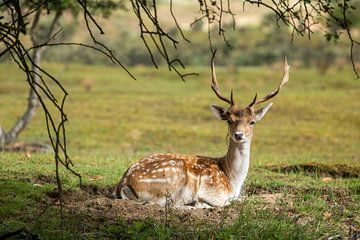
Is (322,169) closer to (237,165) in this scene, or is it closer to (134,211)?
(237,165)

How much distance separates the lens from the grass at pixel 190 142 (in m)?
7.50

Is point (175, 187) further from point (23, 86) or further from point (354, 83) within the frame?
point (354, 83)

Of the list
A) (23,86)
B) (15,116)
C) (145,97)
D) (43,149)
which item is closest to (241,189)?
(43,149)

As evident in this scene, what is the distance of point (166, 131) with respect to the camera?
922 inches

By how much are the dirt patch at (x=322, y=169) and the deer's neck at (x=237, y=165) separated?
9.07 ft

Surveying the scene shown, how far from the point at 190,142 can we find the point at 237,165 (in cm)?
1258

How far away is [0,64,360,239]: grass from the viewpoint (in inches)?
295

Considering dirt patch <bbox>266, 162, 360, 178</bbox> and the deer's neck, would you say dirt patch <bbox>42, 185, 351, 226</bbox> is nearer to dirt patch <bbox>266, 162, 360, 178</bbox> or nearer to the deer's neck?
the deer's neck

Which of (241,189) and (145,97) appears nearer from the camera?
(241,189)

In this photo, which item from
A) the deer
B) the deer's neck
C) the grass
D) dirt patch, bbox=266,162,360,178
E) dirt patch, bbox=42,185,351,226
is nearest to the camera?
the grass

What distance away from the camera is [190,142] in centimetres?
2227

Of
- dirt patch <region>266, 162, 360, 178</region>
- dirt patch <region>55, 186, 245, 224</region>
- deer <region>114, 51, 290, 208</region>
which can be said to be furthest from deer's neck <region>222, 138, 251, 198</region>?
dirt patch <region>266, 162, 360, 178</region>

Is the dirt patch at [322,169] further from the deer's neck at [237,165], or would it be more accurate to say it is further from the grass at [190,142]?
the deer's neck at [237,165]

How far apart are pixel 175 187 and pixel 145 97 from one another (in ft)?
69.0
